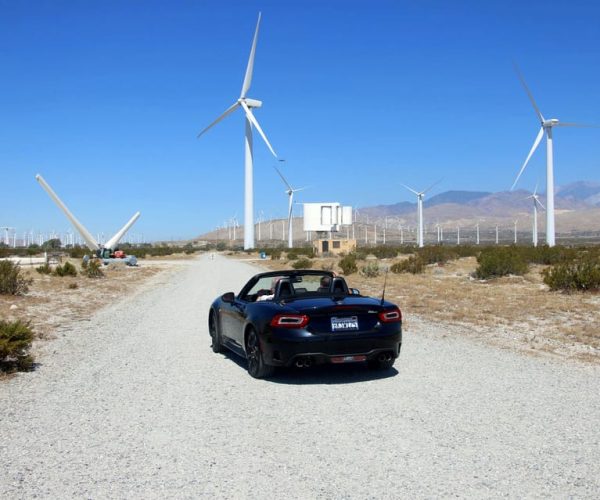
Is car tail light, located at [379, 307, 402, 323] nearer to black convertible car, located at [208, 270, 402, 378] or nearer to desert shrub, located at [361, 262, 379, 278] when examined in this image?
black convertible car, located at [208, 270, 402, 378]

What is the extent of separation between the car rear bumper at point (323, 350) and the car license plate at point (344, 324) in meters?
0.13

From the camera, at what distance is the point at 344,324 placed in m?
8.32

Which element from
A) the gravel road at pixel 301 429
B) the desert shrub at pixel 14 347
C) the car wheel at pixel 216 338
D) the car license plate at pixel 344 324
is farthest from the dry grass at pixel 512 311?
the desert shrub at pixel 14 347

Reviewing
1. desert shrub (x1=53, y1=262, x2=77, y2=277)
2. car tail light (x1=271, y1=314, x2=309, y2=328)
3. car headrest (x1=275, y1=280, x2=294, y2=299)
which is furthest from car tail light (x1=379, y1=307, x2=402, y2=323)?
desert shrub (x1=53, y1=262, x2=77, y2=277)

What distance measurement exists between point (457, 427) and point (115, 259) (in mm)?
49768

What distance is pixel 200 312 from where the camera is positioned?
58.0 ft

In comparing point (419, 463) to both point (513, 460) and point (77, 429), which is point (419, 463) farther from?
point (77, 429)

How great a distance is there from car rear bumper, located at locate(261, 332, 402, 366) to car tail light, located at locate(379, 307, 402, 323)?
247 mm

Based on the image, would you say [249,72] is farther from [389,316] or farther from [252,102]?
[389,316]

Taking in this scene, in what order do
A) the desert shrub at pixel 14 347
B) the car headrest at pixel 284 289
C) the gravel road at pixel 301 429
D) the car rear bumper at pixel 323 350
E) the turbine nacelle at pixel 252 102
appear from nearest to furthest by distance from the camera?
the gravel road at pixel 301 429 < the car rear bumper at pixel 323 350 < the car headrest at pixel 284 289 < the desert shrub at pixel 14 347 < the turbine nacelle at pixel 252 102

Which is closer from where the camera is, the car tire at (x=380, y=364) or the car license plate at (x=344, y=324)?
the car license plate at (x=344, y=324)

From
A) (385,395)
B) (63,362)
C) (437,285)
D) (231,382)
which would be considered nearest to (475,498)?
(385,395)

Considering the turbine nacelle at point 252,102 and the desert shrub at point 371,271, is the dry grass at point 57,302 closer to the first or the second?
the desert shrub at point 371,271

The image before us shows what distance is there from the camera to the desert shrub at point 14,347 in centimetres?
952
